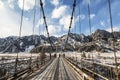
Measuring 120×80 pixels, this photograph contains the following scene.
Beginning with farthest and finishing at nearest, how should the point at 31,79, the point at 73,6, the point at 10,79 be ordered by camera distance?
the point at 73,6
the point at 31,79
the point at 10,79

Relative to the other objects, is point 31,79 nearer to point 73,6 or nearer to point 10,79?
point 10,79

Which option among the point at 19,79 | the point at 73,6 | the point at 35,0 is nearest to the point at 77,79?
the point at 19,79

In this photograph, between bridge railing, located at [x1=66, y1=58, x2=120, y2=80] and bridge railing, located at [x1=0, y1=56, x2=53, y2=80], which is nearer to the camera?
bridge railing, located at [x1=66, y1=58, x2=120, y2=80]

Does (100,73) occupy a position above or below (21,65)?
below

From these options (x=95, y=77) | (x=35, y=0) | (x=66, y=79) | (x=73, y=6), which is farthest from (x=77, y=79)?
(x=73, y=6)

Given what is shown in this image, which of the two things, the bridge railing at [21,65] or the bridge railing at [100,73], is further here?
the bridge railing at [21,65]

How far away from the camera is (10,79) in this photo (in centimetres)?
879

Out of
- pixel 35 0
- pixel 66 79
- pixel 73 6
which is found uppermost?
pixel 73 6

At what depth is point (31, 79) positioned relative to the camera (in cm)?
1072

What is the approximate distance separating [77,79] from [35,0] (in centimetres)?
891

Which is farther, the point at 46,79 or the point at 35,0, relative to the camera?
the point at 35,0

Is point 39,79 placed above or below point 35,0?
below

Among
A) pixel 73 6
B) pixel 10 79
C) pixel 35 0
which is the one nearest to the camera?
pixel 10 79

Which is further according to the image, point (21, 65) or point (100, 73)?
point (21, 65)
